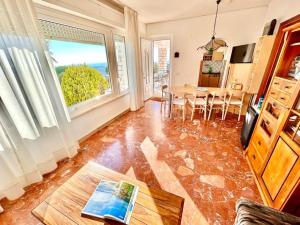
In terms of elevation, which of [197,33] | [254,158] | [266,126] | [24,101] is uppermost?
[197,33]

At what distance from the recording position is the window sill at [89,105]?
7.65 ft

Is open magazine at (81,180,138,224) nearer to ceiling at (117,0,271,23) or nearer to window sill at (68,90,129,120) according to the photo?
window sill at (68,90,129,120)

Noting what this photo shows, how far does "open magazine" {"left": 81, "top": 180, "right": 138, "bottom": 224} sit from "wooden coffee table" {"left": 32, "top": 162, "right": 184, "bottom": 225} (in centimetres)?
4

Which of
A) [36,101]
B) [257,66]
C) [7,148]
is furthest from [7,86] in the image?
[257,66]

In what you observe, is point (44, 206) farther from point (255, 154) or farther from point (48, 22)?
point (255, 154)

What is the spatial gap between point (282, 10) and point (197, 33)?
73.2 inches

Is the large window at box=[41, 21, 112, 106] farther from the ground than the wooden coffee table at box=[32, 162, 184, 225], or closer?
farther from the ground

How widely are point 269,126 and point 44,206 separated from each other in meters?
2.40

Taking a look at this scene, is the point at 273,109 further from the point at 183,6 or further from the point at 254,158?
the point at 183,6

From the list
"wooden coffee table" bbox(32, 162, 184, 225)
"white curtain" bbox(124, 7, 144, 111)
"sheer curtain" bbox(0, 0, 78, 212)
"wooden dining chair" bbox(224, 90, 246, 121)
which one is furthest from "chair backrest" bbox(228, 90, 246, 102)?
"sheer curtain" bbox(0, 0, 78, 212)

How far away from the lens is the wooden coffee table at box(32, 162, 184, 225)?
91cm

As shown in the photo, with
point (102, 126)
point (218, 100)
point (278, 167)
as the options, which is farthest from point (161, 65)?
point (278, 167)

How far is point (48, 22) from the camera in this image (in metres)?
1.85

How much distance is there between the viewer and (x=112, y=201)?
0.99m
